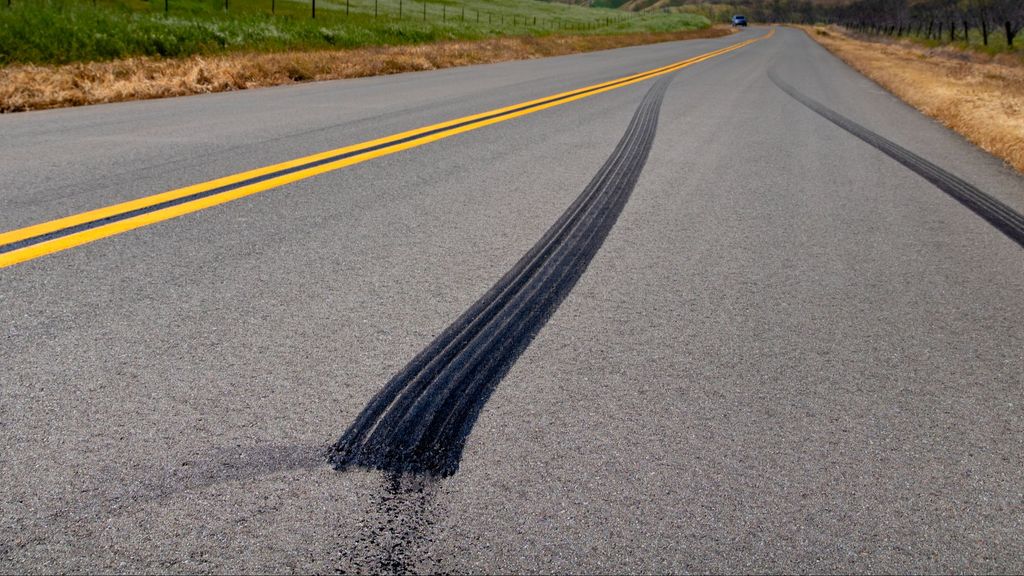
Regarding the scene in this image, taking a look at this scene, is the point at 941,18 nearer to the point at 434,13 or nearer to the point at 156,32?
the point at 434,13

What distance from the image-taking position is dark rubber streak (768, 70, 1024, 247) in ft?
16.8

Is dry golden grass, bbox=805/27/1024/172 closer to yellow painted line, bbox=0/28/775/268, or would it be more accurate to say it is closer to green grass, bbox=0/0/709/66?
yellow painted line, bbox=0/28/775/268

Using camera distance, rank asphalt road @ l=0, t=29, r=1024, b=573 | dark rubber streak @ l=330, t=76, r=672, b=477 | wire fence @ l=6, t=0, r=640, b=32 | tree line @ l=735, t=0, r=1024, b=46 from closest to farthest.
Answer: asphalt road @ l=0, t=29, r=1024, b=573
dark rubber streak @ l=330, t=76, r=672, b=477
wire fence @ l=6, t=0, r=640, b=32
tree line @ l=735, t=0, r=1024, b=46

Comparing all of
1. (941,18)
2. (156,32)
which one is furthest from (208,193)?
(941,18)

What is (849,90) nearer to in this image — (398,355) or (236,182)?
(236,182)

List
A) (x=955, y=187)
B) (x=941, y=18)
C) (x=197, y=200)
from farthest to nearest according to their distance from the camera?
(x=941, y=18) → (x=955, y=187) → (x=197, y=200)

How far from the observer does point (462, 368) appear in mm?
2602

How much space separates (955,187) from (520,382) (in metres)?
5.49

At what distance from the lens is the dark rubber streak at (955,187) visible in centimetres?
512

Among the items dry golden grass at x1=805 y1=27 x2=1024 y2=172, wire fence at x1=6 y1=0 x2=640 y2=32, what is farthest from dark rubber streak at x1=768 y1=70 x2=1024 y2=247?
wire fence at x1=6 y1=0 x2=640 y2=32

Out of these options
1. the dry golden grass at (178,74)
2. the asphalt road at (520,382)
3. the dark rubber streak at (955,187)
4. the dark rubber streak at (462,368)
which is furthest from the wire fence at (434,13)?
the dark rubber streak at (462,368)

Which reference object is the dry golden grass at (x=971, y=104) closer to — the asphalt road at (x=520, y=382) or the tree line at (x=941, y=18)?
the asphalt road at (x=520, y=382)

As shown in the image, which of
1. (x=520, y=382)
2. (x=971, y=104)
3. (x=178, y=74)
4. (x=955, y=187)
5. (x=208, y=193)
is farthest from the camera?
(x=971, y=104)

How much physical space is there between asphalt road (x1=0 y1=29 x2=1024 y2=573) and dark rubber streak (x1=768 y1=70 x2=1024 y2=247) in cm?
29
